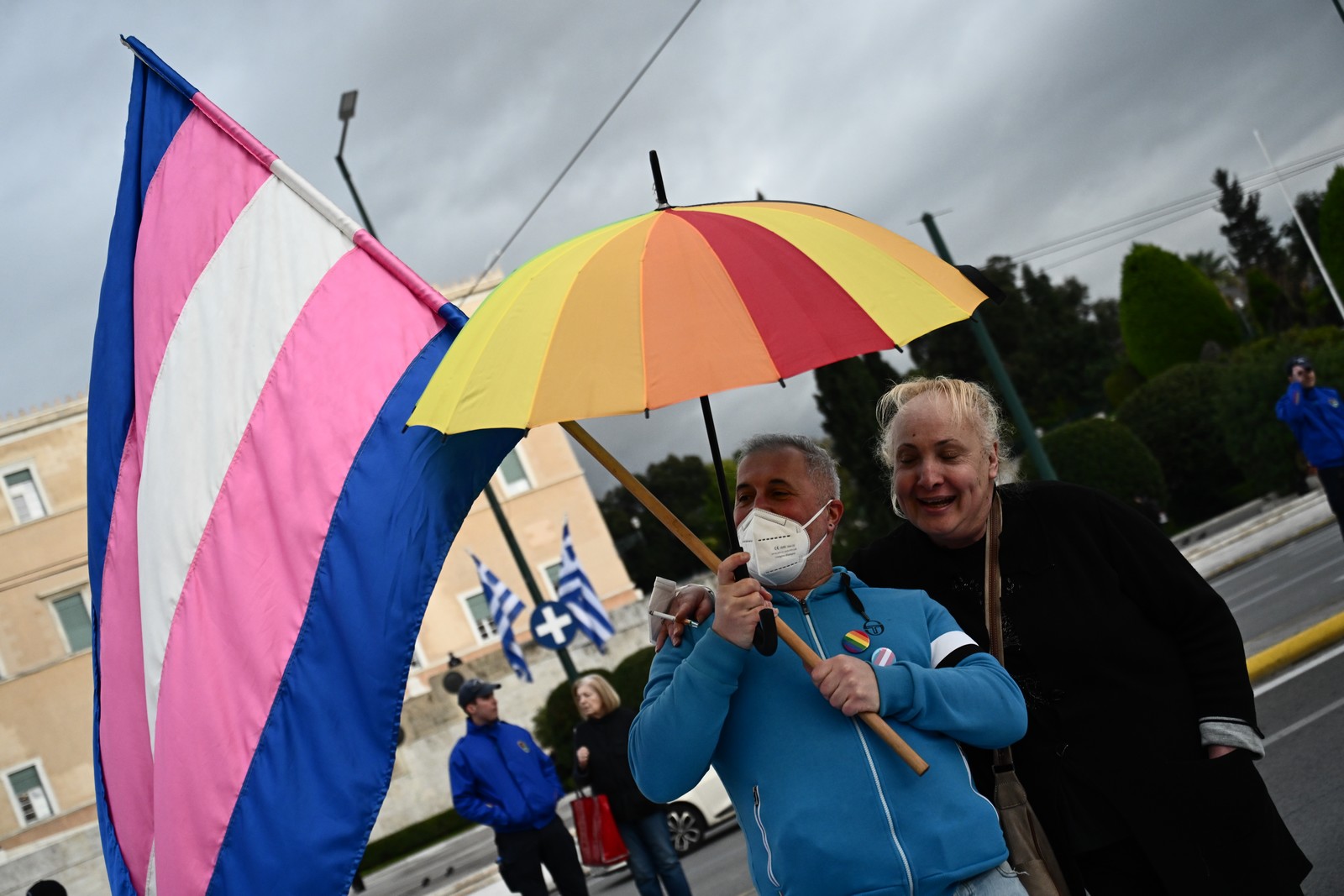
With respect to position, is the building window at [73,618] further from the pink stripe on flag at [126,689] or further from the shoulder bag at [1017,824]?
the shoulder bag at [1017,824]

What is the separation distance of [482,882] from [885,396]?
37.0 ft

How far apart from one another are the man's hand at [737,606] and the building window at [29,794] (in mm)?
42369

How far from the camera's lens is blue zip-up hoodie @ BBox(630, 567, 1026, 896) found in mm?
2541

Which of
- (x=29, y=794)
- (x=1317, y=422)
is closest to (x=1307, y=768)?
(x=1317, y=422)

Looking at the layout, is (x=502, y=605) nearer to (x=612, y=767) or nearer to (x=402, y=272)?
(x=612, y=767)

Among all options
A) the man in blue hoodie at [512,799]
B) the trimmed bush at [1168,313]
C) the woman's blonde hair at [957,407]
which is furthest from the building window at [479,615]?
the woman's blonde hair at [957,407]

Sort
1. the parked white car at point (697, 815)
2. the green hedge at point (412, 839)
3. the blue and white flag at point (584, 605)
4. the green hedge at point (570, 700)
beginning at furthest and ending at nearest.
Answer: the green hedge at point (412, 839) < the blue and white flag at point (584, 605) < the green hedge at point (570, 700) < the parked white car at point (697, 815)

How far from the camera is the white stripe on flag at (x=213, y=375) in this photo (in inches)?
140

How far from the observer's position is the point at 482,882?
1327cm

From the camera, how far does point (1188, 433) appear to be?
30.1 m

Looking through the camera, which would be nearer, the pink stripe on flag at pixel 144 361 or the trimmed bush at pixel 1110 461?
the pink stripe on flag at pixel 144 361

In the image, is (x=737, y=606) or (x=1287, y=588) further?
(x=1287, y=588)

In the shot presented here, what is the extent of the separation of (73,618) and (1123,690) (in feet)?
142

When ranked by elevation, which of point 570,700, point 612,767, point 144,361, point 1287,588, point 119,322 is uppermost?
point 119,322
